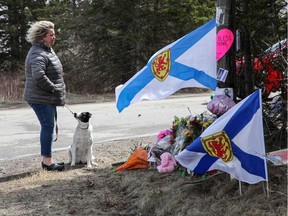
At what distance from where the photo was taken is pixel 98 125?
991 cm

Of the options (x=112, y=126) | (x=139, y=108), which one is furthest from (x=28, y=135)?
(x=139, y=108)

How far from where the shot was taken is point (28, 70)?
5613 millimetres

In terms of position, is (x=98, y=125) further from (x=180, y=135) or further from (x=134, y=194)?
(x=134, y=194)

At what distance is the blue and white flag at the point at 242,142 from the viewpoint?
3.46 metres

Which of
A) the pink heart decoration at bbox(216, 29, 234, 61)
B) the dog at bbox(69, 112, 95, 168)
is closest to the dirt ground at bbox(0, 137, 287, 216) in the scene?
the dog at bbox(69, 112, 95, 168)

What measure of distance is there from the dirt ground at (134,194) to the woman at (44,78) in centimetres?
67

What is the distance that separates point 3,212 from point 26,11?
21419 mm

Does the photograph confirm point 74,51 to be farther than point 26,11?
No

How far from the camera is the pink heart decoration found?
4.06 metres

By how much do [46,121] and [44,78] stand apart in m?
0.61

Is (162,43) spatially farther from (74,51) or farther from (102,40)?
(74,51)

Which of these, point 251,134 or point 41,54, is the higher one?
point 41,54

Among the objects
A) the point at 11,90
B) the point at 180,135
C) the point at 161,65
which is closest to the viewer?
the point at 161,65

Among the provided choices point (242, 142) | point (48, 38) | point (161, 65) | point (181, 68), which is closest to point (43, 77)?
point (48, 38)
